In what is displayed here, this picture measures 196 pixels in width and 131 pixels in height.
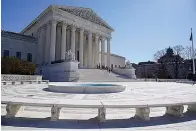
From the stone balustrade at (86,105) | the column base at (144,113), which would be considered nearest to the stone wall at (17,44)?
the stone balustrade at (86,105)

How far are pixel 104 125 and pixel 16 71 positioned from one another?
26.0 metres

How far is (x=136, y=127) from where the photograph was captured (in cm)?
524

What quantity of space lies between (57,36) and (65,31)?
17.5 ft

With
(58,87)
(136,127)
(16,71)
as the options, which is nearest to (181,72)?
(16,71)

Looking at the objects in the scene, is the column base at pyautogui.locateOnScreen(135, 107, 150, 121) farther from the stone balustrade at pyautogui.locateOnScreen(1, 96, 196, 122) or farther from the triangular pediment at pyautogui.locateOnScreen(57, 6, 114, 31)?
the triangular pediment at pyautogui.locateOnScreen(57, 6, 114, 31)

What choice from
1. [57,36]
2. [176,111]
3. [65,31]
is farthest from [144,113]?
[57,36]

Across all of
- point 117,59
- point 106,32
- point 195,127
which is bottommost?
point 195,127

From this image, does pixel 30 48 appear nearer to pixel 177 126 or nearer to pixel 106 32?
pixel 106 32

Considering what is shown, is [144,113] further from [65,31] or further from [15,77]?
[65,31]

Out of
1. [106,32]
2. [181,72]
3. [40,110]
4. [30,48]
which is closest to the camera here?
[40,110]

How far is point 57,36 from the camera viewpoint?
156 feet

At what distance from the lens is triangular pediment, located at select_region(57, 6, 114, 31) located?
151ft

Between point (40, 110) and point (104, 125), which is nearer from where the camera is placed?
point (104, 125)

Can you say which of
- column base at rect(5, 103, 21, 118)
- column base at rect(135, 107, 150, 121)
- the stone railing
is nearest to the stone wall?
the stone railing
